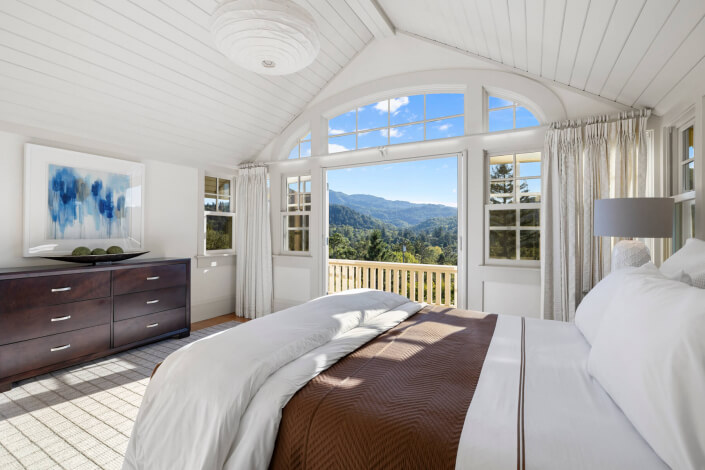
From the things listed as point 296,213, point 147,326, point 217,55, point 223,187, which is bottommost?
point 147,326

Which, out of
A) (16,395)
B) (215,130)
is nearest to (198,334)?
(16,395)

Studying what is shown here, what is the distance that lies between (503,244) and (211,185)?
3.86 m

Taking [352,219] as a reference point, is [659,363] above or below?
below

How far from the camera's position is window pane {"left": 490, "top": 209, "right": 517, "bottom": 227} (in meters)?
3.58

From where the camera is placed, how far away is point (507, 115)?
3719mm

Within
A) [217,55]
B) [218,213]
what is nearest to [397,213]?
[218,213]

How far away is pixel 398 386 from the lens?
4.14 feet

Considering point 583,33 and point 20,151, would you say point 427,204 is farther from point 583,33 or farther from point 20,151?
point 20,151

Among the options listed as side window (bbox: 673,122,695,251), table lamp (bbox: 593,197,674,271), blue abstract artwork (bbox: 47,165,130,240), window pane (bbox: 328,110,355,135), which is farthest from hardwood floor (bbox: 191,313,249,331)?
side window (bbox: 673,122,695,251)

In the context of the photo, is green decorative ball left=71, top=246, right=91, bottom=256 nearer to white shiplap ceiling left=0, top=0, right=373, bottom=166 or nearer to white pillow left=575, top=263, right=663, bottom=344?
white shiplap ceiling left=0, top=0, right=373, bottom=166

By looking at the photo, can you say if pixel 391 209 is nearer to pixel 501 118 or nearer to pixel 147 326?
pixel 501 118

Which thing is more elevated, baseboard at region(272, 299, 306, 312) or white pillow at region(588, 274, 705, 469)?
white pillow at region(588, 274, 705, 469)

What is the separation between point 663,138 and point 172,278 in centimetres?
472

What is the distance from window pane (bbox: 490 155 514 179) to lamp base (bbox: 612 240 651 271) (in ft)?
4.42
